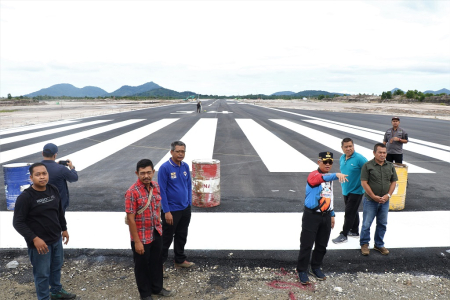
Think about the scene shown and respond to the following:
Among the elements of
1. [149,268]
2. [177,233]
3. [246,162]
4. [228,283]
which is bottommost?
[228,283]

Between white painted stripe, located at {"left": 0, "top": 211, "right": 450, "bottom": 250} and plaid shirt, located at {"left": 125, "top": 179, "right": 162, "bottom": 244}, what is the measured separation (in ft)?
5.43

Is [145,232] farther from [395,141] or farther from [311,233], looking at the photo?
[395,141]

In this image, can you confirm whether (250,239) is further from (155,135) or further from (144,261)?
(155,135)

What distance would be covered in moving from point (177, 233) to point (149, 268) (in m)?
0.83

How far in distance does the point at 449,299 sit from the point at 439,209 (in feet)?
12.3

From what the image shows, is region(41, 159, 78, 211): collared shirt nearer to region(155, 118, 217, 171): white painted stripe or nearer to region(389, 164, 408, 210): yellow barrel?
region(155, 118, 217, 171): white painted stripe

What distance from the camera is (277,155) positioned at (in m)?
12.2

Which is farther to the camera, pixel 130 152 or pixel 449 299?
pixel 130 152

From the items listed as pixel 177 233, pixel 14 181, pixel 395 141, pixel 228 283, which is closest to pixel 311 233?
pixel 228 283

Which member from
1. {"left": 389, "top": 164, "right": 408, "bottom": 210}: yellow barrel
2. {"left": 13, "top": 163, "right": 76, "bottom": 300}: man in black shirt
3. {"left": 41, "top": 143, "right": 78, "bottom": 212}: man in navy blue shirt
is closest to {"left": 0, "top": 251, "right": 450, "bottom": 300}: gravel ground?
{"left": 13, "top": 163, "right": 76, "bottom": 300}: man in black shirt

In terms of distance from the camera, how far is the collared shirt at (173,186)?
434 cm

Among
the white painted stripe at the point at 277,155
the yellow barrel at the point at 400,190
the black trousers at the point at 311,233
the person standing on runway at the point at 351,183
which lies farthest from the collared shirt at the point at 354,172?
the white painted stripe at the point at 277,155

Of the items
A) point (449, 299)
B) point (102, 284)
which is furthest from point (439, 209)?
point (102, 284)

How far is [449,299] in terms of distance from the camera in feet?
12.5
